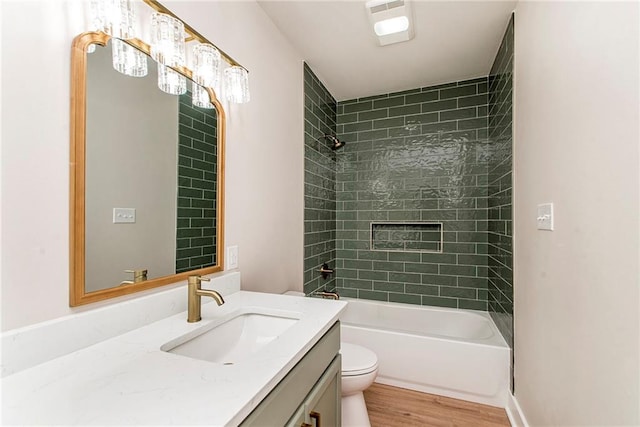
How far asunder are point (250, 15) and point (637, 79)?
179 centimetres

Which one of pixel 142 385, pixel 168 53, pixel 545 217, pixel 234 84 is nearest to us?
pixel 142 385

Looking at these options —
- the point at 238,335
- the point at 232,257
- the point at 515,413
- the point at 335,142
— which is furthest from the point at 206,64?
the point at 515,413

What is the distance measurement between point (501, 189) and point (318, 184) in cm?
149

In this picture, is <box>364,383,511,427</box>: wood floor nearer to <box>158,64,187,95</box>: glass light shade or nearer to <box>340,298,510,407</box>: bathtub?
<box>340,298,510,407</box>: bathtub

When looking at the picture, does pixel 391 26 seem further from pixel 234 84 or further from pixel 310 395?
pixel 310 395

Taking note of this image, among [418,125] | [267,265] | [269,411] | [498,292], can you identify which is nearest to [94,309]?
[269,411]

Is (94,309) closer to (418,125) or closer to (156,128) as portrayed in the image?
(156,128)

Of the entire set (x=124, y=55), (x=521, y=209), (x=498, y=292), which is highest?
(x=124, y=55)

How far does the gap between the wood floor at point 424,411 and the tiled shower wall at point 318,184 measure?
95 centimetres

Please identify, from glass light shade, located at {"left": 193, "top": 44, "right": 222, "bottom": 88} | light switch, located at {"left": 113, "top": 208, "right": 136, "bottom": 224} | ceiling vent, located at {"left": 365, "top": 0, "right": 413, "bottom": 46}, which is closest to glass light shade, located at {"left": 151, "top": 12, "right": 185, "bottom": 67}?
glass light shade, located at {"left": 193, "top": 44, "right": 222, "bottom": 88}

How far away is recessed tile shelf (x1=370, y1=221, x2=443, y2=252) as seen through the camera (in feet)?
9.82

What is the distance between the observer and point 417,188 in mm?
3031

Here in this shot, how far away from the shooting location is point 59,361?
2.67 ft

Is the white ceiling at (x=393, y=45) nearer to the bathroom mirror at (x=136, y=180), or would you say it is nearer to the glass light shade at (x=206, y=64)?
the glass light shade at (x=206, y=64)
